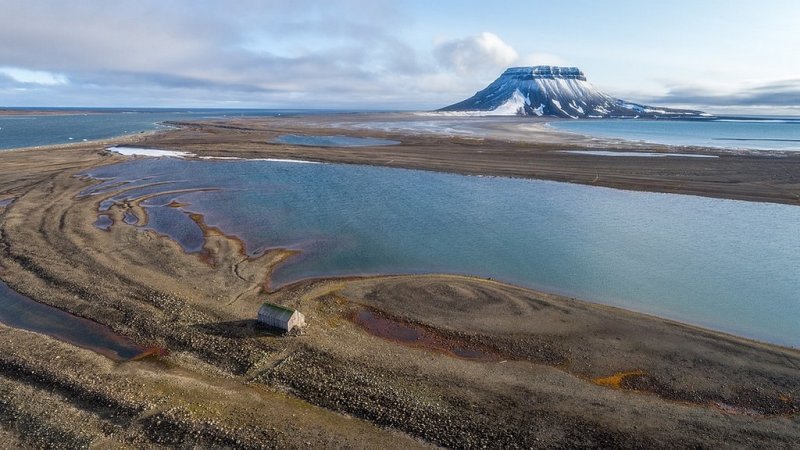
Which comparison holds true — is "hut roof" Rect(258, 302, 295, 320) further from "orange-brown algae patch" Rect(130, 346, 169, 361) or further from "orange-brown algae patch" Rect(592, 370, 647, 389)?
"orange-brown algae patch" Rect(592, 370, 647, 389)

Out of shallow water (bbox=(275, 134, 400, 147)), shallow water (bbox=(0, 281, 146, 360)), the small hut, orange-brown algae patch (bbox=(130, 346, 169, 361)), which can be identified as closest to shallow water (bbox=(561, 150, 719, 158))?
shallow water (bbox=(275, 134, 400, 147))

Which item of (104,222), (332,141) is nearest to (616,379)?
(104,222)

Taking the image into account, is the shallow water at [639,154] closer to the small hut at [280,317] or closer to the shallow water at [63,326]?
the small hut at [280,317]

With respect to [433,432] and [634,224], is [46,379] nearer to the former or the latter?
[433,432]

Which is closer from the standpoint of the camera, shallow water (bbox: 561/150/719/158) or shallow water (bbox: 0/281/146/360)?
shallow water (bbox: 0/281/146/360)

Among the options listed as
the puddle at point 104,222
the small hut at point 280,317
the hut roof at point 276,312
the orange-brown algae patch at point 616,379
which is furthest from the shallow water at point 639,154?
the hut roof at point 276,312

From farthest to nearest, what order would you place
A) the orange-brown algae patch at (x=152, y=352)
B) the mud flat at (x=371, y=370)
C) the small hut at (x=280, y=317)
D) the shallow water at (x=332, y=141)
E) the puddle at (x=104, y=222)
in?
the shallow water at (x=332, y=141) < the puddle at (x=104, y=222) < the small hut at (x=280, y=317) < the orange-brown algae patch at (x=152, y=352) < the mud flat at (x=371, y=370)
